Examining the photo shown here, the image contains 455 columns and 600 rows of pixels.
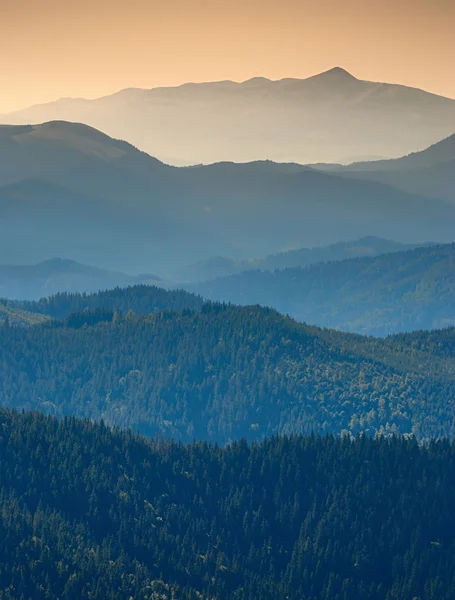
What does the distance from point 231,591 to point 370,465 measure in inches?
1479

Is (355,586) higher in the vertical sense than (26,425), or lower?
lower

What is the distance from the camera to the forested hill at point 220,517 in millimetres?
147750

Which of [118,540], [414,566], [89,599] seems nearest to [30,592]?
[89,599]

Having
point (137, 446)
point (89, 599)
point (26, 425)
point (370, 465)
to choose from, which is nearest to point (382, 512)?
point (370, 465)

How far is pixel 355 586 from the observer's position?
16450cm

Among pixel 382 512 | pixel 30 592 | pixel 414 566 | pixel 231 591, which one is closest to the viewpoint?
pixel 30 592

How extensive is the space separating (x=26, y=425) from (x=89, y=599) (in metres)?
40.5

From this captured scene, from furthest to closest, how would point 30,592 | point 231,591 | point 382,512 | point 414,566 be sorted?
1. point 382,512
2. point 414,566
3. point 231,591
4. point 30,592

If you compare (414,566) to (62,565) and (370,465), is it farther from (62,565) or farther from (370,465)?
(62,565)

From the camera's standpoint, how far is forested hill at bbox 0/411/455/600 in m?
148

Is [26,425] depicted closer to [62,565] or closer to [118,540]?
[118,540]

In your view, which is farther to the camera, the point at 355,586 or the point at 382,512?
the point at 382,512

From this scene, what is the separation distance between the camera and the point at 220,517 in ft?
580

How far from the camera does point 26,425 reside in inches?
6959
